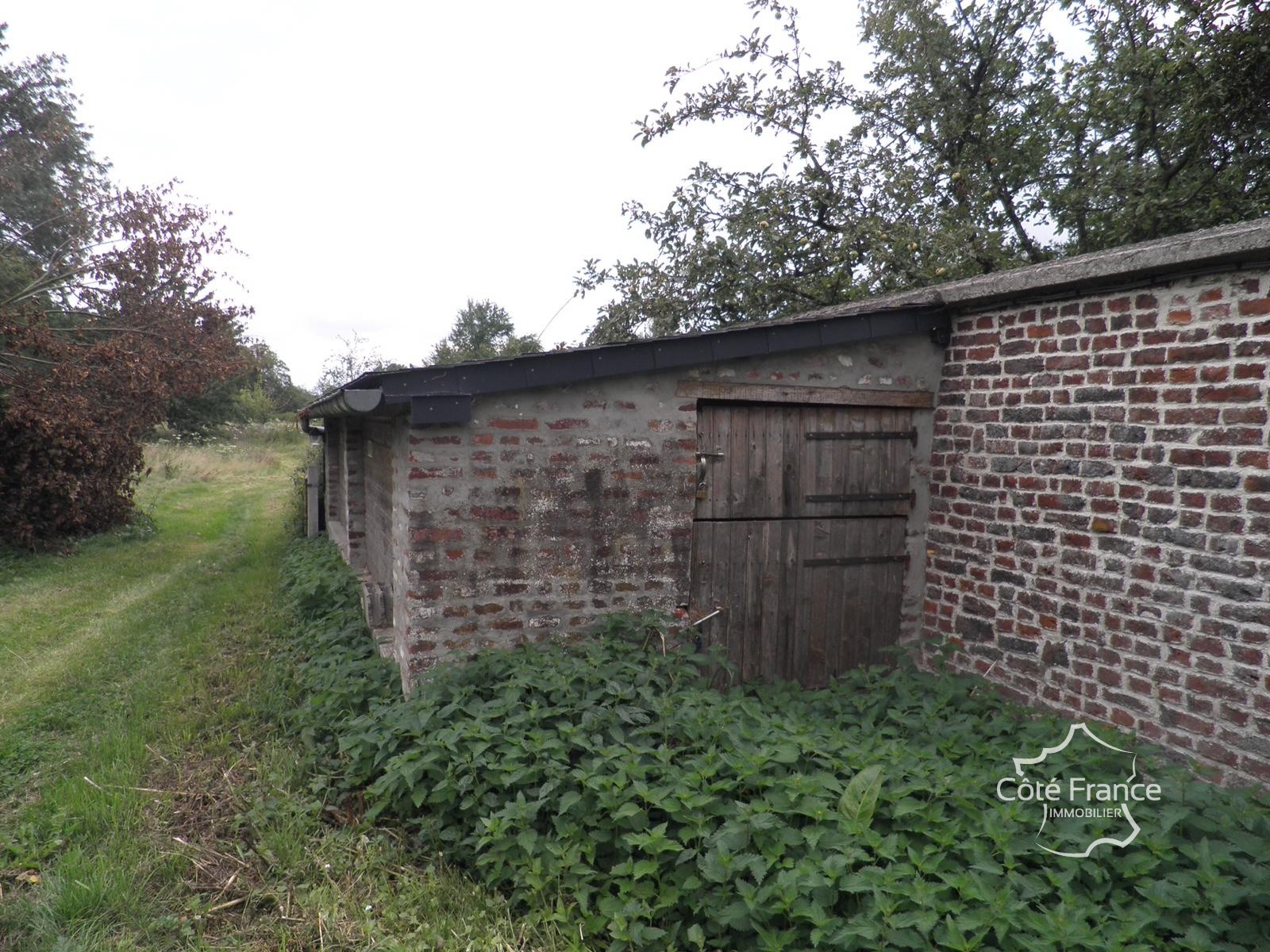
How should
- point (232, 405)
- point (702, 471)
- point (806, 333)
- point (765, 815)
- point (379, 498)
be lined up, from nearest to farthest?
1. point (765, 815)
2. point (806, 333)
3. point (702, 471)
4. point (379, 498)
5. point (232, 405)

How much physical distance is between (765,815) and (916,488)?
3.22 meters

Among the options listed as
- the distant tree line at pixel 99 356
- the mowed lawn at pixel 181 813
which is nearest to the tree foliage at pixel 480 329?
the distant tree line at pixel 99 356

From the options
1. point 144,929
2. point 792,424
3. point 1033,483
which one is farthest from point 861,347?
point 144,929

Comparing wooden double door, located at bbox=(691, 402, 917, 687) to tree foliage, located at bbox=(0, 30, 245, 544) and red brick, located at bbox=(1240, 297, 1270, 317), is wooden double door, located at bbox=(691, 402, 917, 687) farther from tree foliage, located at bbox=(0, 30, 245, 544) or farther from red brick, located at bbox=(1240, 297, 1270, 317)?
tree foliage, located at bbox=(0, 30, 245, 544)

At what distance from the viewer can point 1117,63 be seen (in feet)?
33.6

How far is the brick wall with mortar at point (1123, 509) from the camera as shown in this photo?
354cm

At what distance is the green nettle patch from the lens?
99.9 inches

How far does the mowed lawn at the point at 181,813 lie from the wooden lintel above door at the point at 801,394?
317 centimetres

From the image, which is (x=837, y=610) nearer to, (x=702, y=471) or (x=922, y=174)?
(x=702, y=471)

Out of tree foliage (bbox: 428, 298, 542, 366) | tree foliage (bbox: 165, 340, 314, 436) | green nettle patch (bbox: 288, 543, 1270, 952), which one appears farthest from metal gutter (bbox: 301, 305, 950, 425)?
tree foliage (bbox: 428, 298, 542, 366)

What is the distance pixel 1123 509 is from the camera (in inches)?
161

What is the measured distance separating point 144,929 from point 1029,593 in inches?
194

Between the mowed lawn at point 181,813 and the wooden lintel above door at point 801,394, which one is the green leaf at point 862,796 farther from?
the wooden lintel above door at point 801,394

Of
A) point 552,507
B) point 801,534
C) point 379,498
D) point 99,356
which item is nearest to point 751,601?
point 801,534
